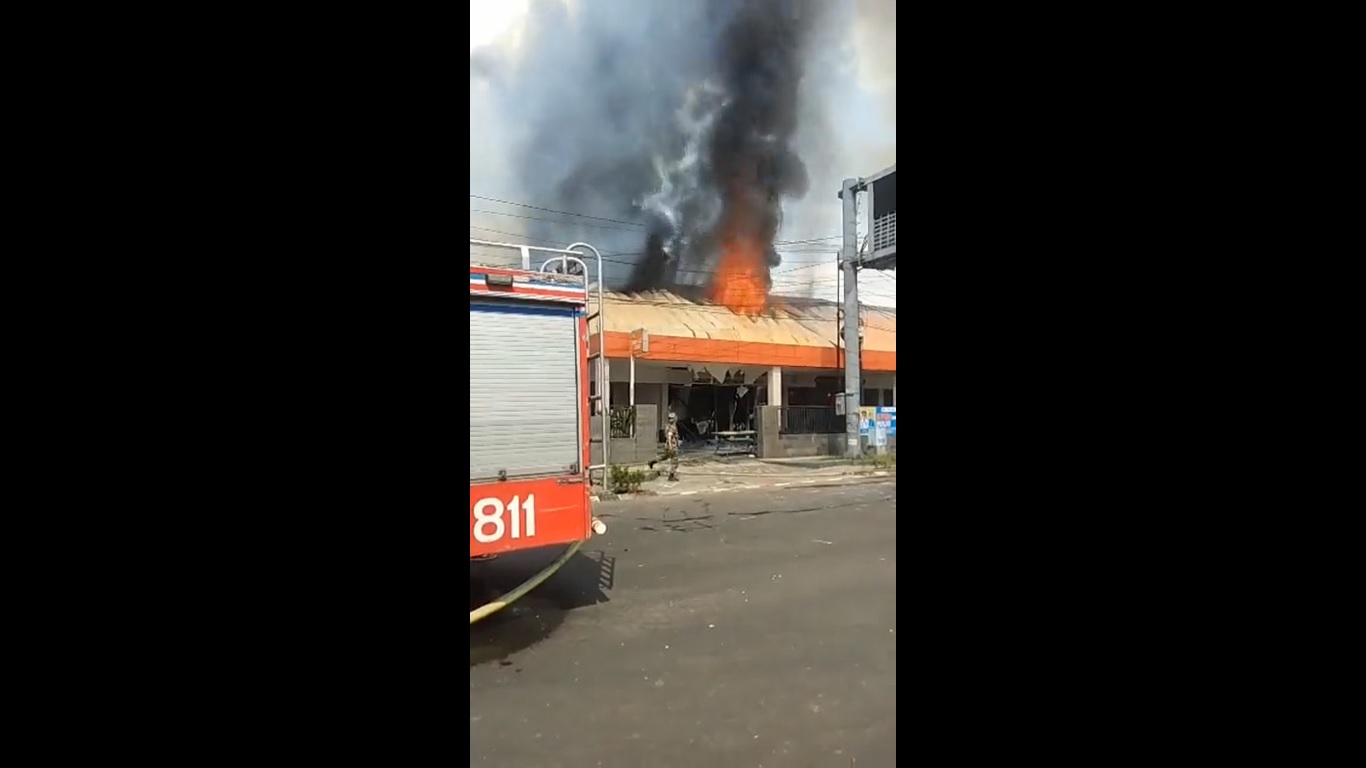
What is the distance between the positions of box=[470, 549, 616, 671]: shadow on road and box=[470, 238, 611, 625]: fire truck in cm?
16

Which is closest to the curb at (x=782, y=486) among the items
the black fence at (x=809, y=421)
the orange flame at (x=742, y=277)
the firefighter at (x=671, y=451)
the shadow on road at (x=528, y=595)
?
the firefighter at (x=671, y=451)

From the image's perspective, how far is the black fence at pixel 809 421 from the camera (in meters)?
20.0

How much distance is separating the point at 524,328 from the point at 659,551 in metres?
3.08

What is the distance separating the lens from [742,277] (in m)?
35.3

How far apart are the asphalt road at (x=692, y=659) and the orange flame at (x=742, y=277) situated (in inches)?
1025

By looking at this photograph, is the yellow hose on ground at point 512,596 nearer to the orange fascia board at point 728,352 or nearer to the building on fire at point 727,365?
the building on fire at point 727,365

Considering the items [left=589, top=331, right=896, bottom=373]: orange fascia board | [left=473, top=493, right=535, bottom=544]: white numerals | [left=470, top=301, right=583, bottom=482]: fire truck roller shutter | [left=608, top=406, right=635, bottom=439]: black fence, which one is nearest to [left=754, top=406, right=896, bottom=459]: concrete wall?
[left=589, top=331, right=896, bottom=373]: orange fascia board

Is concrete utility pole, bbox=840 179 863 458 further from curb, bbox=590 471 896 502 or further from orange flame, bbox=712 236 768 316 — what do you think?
orange flame, bbox=712 236 768 316

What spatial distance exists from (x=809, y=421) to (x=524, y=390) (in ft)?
52.6

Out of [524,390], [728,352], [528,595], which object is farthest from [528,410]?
[728,352]

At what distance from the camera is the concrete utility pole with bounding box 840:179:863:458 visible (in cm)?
1864
